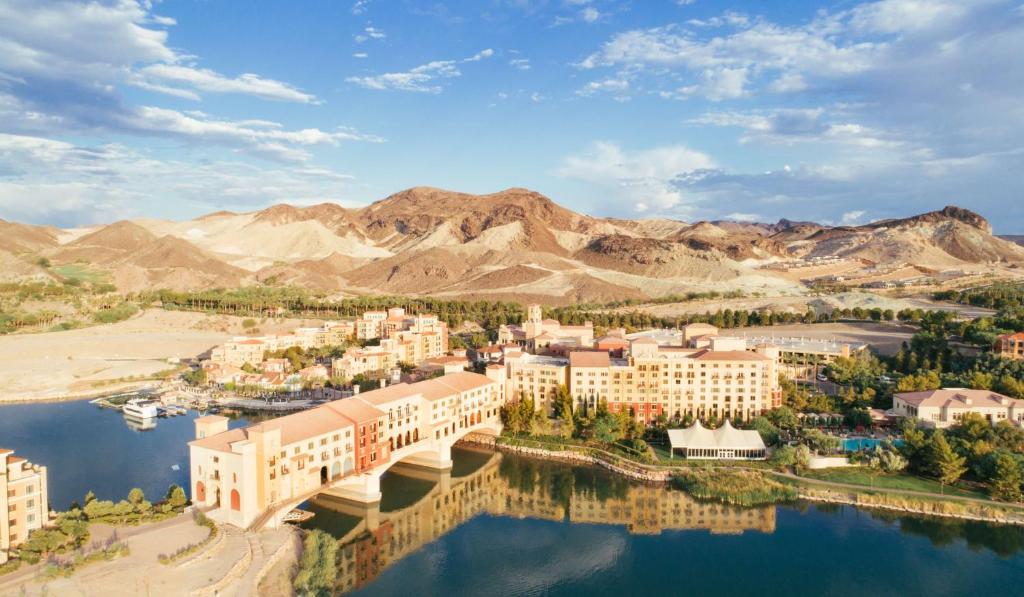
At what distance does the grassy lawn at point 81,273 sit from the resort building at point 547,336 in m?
53.9

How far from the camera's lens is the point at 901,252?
91875 mm

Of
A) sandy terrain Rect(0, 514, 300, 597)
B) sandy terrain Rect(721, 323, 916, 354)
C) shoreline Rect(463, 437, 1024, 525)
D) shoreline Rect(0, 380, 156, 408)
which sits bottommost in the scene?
shoreline Rect(463, 437, 1024, 525)

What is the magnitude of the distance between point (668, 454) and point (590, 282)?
50176 millimetres

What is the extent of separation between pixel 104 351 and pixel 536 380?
3227 centimetres

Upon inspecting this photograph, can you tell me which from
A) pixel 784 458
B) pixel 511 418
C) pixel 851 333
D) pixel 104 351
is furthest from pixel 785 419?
pixel 104 351

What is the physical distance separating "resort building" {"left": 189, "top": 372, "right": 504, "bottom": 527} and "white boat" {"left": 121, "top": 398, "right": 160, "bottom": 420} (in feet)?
36.1

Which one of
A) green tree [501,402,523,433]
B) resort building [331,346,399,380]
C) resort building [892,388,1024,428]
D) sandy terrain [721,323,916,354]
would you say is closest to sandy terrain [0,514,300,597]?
green tree [501,402,523,433]

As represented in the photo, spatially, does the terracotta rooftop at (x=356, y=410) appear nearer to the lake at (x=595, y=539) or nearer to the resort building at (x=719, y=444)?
the lake at (x=595, y=539)

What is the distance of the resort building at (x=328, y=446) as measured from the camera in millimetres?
17125

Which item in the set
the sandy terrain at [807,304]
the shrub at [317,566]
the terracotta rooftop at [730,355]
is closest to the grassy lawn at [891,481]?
the terracotta rooftop at [730,355]

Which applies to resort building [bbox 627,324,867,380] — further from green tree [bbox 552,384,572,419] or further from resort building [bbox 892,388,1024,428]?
resort building [bbox 892,388,1024,428]

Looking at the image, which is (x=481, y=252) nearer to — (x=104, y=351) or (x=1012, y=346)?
(x=104, y=351)

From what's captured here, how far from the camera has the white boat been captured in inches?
1164

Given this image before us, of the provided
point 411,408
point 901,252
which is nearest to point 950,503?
point 411,408
